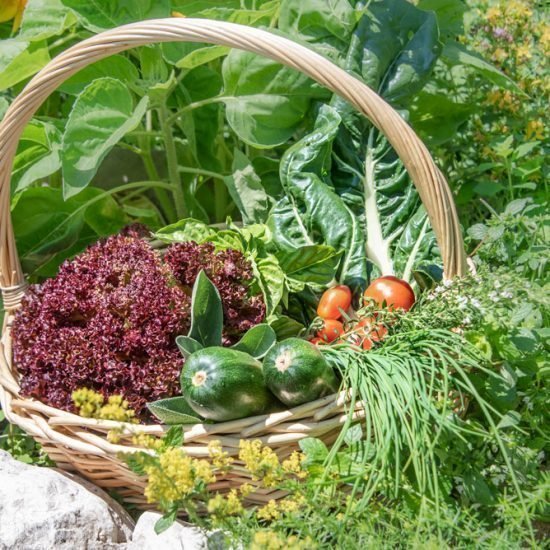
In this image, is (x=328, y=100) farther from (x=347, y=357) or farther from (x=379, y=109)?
(x=347, y=357)

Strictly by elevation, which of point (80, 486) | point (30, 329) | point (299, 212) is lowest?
point (80, 486)

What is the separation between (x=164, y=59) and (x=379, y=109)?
32.3 inches

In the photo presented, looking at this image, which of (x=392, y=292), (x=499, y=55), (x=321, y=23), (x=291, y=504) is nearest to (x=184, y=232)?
(x=392, y=292)

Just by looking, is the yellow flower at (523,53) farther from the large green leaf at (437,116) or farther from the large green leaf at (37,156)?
the large green leaf at (37,156)

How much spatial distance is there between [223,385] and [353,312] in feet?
1.73

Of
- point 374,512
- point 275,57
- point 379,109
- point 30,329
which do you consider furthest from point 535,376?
point 30,329

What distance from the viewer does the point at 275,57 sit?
1.69 meters

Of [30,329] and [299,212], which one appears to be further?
[299,212]

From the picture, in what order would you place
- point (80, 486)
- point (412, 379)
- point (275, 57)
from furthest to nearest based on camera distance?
point (80, 486) → point (275, 57) → point (412, 379)

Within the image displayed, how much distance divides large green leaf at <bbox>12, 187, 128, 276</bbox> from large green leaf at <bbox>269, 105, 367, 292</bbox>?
1.84 feet

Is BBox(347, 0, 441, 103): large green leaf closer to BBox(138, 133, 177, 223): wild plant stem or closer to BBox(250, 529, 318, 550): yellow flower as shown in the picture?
BBox(138, 133, 177, 223): wild plant stem

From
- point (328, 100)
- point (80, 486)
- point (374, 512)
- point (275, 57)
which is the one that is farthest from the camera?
point (328, 100)

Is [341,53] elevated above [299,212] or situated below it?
above

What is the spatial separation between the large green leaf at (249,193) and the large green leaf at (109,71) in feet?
1.29
